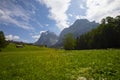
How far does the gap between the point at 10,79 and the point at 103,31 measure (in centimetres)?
10089

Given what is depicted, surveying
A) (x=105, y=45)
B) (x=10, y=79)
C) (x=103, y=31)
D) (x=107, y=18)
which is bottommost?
(x=10, y=79)

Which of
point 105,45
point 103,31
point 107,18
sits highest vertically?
point 107,18

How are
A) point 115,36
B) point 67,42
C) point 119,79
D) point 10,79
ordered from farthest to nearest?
point 67,42 → point 115,36 → point 10,79 → point 119,79

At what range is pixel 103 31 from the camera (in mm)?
111125

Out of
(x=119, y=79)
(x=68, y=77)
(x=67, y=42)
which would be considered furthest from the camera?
(x=67, y=42)

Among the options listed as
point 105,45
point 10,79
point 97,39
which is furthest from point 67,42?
point 10,79

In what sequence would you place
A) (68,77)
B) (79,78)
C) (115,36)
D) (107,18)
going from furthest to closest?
(107,18) < (115,36) < (68,77) < (79,78)

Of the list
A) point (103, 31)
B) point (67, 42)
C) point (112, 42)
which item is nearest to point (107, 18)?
point (103, 31)

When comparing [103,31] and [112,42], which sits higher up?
[103,31]

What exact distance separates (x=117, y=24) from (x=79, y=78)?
329 ft

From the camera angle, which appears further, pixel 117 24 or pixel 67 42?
pixel 67 42

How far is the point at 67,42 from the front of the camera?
133m

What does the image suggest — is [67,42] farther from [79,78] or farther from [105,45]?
[79,78]

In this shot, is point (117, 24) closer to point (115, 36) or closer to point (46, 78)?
point (115, 36)
